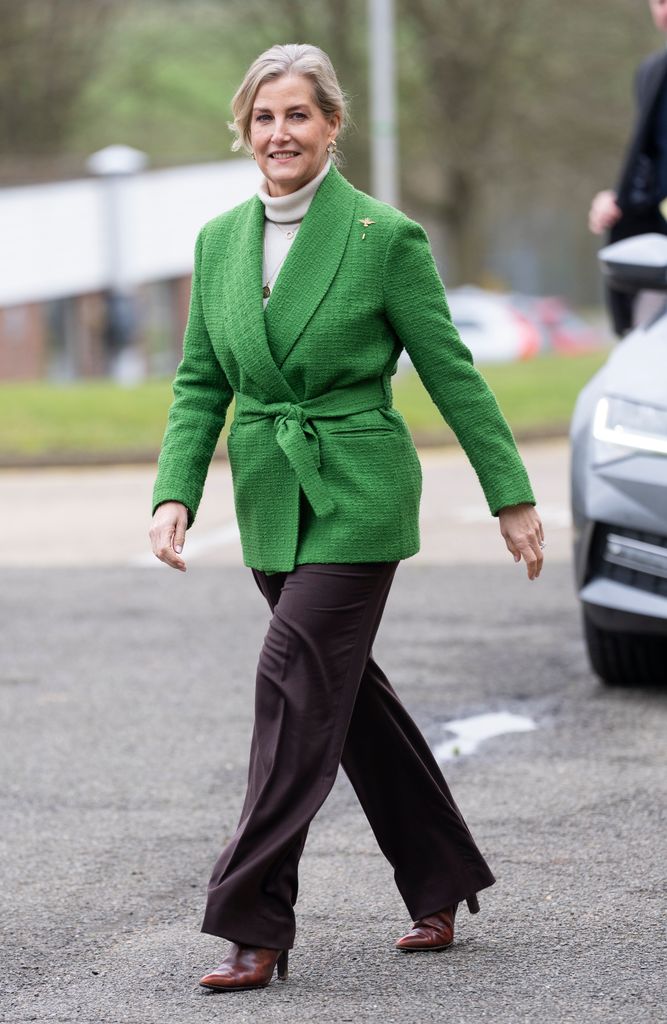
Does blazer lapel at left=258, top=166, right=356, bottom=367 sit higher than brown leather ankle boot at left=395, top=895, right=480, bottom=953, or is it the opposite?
blazer lapel at left=258, top=166, right=356, bottom=367

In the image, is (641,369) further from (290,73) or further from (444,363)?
(290,73)

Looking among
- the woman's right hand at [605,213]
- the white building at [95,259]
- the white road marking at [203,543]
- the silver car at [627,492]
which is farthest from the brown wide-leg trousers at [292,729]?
the white building at [95,259]

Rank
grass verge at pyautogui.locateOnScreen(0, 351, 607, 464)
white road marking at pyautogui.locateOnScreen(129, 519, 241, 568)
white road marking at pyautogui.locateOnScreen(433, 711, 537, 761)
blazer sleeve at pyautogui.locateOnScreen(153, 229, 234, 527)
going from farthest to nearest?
grass verge at pyautogui.locateOnScreen(0, 351, 607, 464) → white road marking at pyautogui.locateOnScreen(129, 519, 241, 568) → white road marking at pyautogui.locateOnScreen(433, 711, 537, 761) → blazer sleeve at pyautogui.locateOnScreen(153, 229, 234, 527)

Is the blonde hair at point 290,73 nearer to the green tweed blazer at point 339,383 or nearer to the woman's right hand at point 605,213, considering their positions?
the green tweed blazer at point 339,383

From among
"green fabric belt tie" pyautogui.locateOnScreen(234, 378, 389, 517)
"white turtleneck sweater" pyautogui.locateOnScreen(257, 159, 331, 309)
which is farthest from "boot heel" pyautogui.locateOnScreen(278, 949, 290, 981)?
"white turtleneck sweater" pyautogui.locateOnScreen(257, 159, 331, 309)

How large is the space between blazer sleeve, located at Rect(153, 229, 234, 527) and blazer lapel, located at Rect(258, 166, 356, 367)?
23cm

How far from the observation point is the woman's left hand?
3.89 meters

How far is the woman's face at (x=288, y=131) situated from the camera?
3.83m

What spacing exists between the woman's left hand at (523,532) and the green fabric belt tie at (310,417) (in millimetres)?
329

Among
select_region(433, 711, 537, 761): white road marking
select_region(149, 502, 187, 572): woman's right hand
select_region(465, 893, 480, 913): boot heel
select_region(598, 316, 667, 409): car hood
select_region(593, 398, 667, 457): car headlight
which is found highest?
select_region(149, 502, 187, 572): woman's right hand

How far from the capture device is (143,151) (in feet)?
145

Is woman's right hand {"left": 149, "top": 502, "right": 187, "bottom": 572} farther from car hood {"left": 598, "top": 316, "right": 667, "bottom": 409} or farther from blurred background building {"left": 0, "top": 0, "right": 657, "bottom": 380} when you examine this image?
blurred background building {"left": 0, "top": 0, "right": 657, "bottom": 380}

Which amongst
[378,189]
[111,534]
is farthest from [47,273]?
[111,534]

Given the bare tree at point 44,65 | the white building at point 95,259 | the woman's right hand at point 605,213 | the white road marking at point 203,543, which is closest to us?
the woman's right hand at point 605,213
